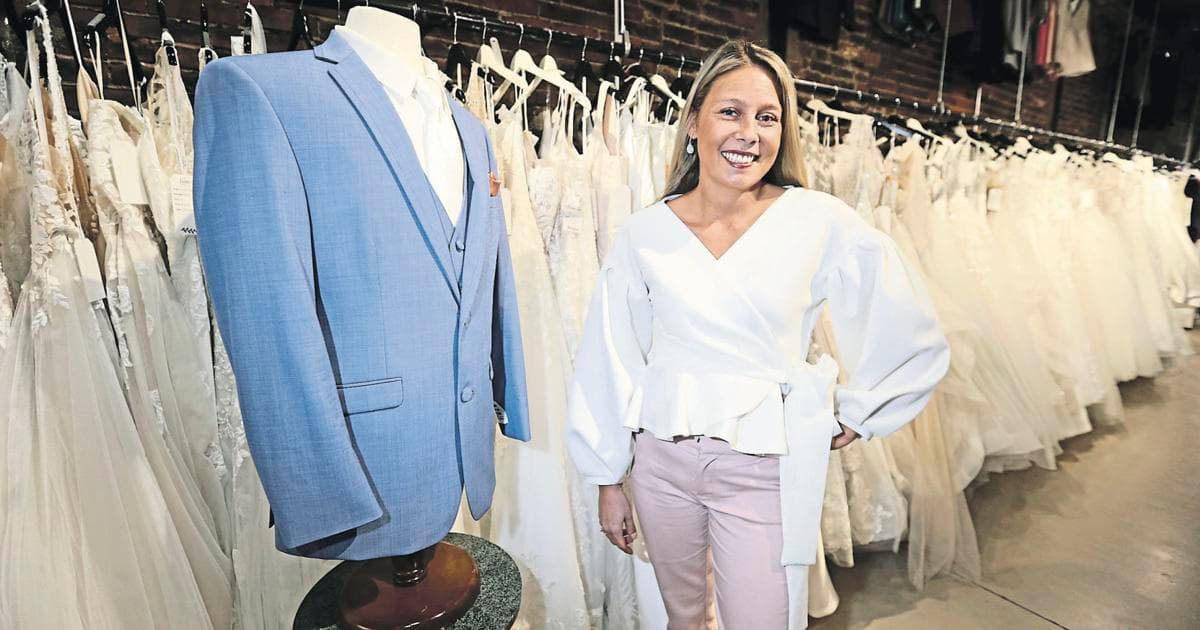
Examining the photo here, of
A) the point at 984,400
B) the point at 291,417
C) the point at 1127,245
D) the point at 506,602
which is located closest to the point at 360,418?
the point at 291,417

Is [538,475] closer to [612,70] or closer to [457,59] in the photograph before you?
[457,59]

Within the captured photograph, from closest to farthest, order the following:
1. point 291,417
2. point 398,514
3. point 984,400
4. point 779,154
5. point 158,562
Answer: point 291,417, point 398,514, point 158,562, point 779,154, point 984,400

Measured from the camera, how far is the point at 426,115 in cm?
109

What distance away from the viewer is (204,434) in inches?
55.2

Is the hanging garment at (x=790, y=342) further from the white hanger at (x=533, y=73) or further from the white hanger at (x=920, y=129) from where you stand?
the white hanger at (x=920, y=129)

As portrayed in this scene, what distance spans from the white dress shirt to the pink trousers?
0.68 m

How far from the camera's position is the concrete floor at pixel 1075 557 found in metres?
2.12

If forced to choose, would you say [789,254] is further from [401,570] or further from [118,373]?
[118,373]

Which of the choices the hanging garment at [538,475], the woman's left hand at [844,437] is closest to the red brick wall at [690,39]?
the hanging garment at [538,475]

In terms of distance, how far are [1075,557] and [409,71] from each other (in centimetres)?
306

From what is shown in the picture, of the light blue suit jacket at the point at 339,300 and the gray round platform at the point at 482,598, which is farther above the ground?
the light blue suit jacket at the point at 339,300

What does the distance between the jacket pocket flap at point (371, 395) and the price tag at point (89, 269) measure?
2.37ft

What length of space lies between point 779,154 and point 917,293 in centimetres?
41

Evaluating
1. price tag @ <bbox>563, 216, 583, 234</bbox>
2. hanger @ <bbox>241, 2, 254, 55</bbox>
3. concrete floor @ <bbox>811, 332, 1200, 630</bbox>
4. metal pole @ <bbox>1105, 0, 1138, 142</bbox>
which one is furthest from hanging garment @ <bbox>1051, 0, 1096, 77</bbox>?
hanger @ <bbox>241, 2, 254, 55</bbox>
